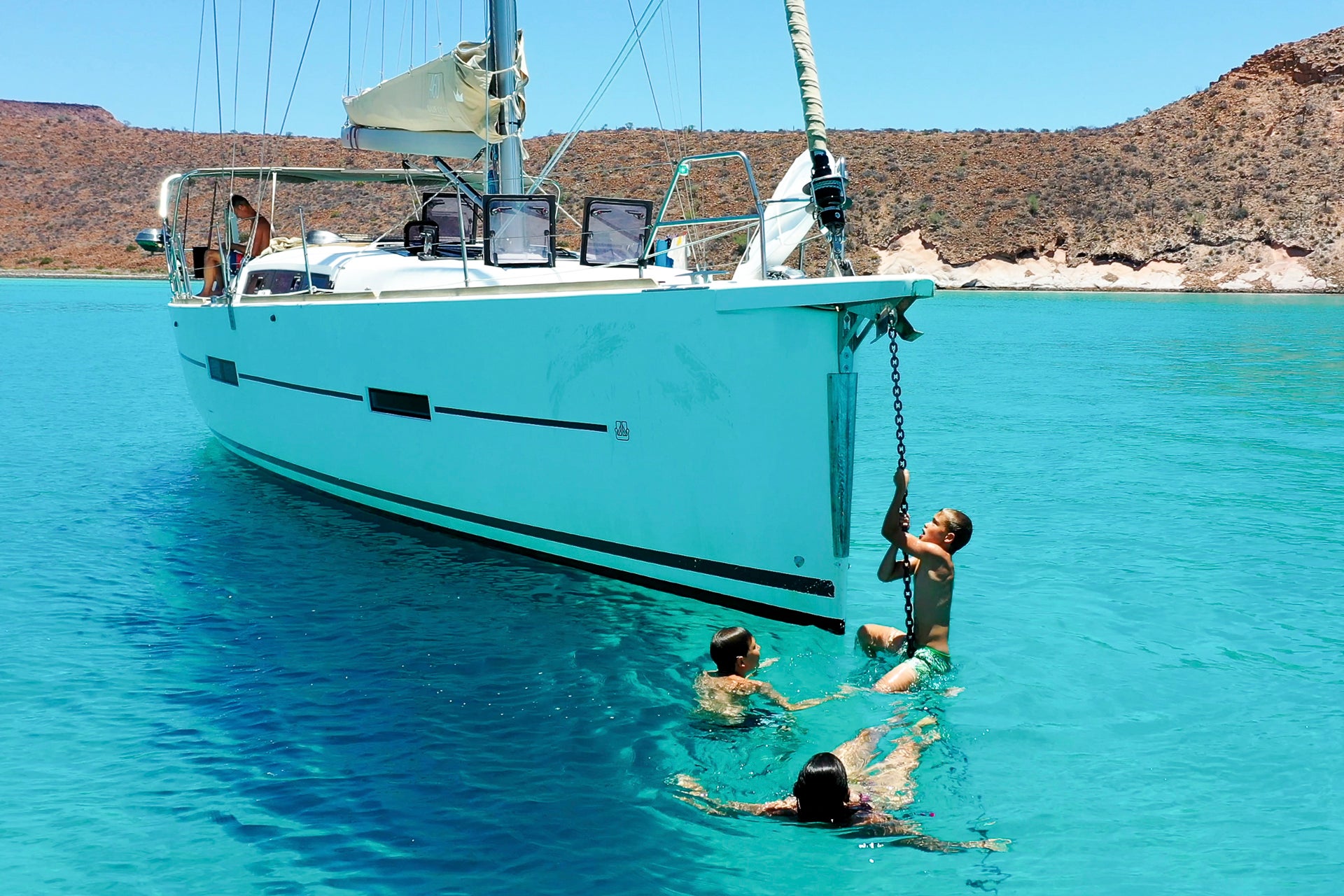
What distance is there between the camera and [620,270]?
8016mm

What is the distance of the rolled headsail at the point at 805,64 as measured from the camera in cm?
593

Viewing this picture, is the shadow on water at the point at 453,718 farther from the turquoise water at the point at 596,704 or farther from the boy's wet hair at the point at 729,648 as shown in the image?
the boy's wet hair at the point at 729,648

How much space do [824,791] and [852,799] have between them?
277 mm

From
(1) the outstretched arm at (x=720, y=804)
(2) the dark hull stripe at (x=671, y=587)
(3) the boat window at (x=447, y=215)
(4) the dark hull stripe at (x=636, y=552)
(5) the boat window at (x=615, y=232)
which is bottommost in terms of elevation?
(1) the outstretched arm at (x=720, y=804)

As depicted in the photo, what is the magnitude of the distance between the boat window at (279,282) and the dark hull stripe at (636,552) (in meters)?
1.83

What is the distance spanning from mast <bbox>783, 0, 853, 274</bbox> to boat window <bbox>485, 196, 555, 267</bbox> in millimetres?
2735

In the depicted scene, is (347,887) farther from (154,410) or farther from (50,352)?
(50,352)

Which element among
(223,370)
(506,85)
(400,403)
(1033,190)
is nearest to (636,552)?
(400,403)

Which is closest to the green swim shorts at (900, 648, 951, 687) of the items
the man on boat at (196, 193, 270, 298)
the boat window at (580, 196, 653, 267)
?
the boat window at (580, 196, 653, 267)

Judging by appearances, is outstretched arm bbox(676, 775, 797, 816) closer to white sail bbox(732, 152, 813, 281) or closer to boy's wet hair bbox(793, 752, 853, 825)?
boy's wet hair bbox(793, 752, 853, 825)

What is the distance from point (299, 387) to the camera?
9719 millimetres

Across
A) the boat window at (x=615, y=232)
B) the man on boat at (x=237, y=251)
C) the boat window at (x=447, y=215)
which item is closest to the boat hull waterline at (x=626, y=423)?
the boat window at (x=615, y=232)

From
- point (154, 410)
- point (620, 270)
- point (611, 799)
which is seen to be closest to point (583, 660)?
point (611, 799)

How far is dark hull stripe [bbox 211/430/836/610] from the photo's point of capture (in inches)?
267
